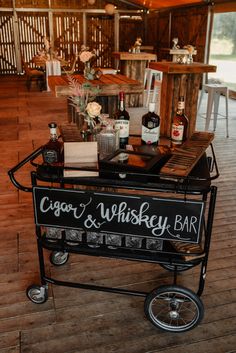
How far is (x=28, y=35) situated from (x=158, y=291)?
12.1 m

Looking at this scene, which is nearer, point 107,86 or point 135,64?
point 107,86

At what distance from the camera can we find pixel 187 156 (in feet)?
5.63

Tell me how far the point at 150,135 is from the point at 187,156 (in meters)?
0.35

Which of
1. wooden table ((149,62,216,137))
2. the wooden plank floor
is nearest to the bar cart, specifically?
the wooden plank floor

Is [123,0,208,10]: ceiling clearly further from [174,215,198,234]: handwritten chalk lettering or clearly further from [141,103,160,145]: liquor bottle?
[174,215,198,234]: handwritten chalk lettering

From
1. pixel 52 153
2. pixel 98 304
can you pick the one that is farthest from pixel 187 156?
pixel 98 304

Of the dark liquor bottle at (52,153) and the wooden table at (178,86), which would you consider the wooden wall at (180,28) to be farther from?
the dark liquor bottle at (52,153)

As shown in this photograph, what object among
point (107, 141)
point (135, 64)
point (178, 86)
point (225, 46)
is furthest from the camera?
point (225, 46)


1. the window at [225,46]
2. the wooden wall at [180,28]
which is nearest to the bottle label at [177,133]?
the window at [225,46]

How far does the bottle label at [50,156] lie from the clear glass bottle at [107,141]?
0.79ft

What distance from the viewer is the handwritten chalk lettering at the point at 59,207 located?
5.29 feet

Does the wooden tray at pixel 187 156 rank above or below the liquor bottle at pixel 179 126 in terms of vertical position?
below

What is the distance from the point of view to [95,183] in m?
1.57

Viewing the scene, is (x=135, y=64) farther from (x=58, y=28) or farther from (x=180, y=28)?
(x=58, y=28)
